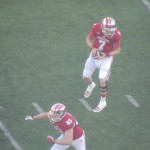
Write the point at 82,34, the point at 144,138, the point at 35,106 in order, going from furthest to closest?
1. the point at 82,34
2. the point at 35,106
3. the point at 144,138

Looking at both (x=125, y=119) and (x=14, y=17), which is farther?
(x=14, y=17)

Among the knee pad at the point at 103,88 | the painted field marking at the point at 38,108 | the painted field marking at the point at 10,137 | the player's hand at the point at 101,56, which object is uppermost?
the player's hand at the point at 101,56

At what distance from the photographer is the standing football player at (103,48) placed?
469 inches

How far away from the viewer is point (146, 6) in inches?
663

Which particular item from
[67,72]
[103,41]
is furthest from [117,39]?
[67,72]

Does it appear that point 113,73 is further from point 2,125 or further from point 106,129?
point 2,125

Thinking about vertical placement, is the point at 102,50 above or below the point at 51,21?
above

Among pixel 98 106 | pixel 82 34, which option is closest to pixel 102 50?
pixel 98 106

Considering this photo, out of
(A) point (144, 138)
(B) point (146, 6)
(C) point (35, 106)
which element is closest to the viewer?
(A) point (144, 138)

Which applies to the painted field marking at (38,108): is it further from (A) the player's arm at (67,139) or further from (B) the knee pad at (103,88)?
(A) the player's arm at (67,139)

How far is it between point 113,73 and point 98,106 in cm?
156

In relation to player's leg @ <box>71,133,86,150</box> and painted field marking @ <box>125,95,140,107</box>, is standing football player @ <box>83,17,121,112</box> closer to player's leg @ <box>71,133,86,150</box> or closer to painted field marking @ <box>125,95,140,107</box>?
painted field marking @ <box>125,95,140,107</box>

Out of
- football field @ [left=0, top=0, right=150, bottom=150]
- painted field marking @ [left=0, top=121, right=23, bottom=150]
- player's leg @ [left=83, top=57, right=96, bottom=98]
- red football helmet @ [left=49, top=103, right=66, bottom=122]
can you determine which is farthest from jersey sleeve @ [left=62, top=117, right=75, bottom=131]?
player's leg @ [left=83, top=57, right=96, bottom=98]

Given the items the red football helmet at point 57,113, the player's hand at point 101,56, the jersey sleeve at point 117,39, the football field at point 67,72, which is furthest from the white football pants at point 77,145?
the jersey sleeve at point 117,39
